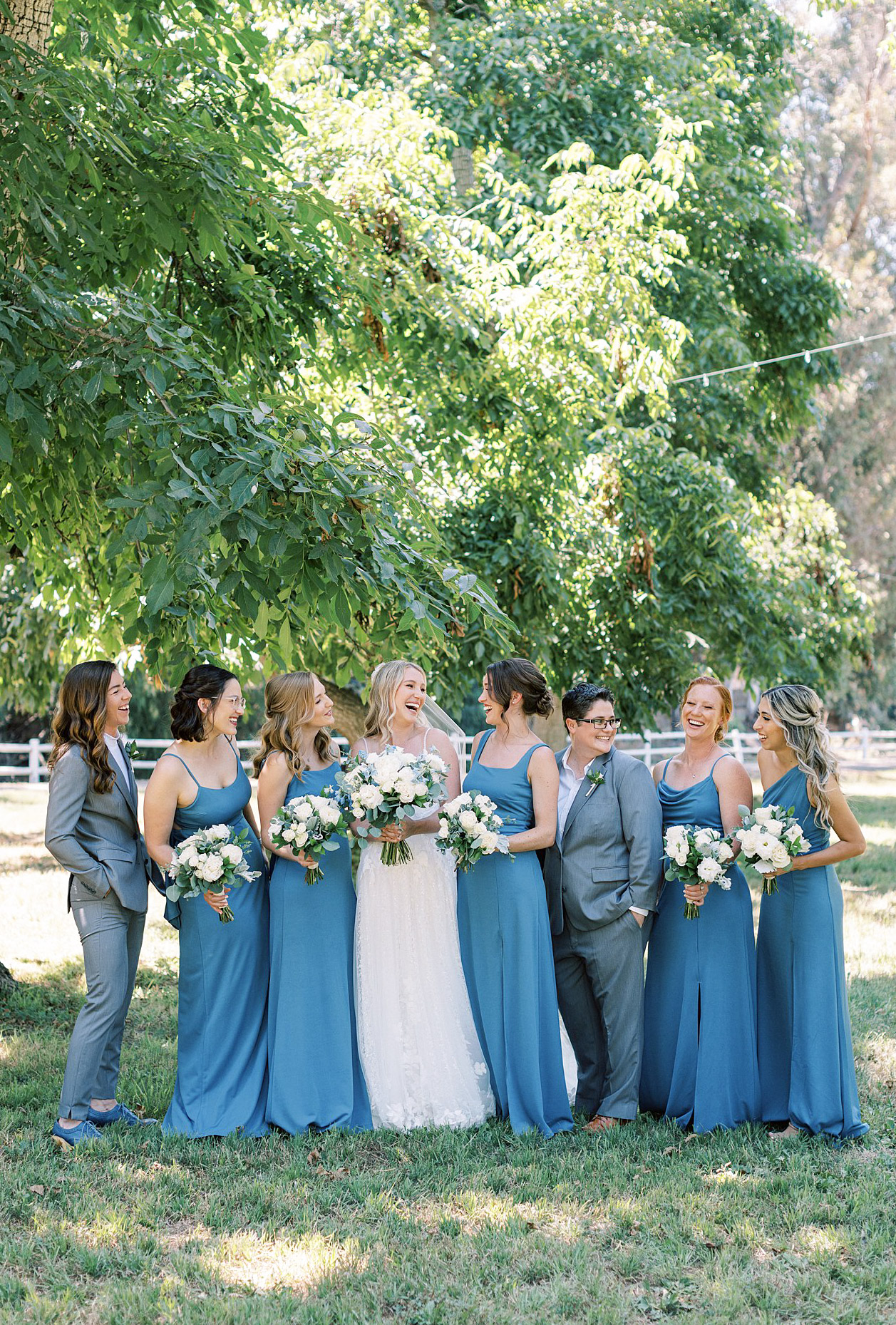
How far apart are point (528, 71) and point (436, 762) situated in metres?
10.9

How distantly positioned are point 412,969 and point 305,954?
0.55 m

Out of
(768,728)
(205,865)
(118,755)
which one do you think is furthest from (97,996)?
(768,728)

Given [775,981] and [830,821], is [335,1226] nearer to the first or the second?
[775,981]

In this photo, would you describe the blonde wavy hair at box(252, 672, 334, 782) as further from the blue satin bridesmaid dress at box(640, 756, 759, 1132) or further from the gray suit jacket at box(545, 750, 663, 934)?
the blue satin bridesmaid dress at box(640, 756, 759, 1132)

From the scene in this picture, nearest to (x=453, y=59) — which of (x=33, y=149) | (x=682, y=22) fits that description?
(x=682, y=22)

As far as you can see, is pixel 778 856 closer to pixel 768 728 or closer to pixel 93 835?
pixel 768 728

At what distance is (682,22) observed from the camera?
16688mm

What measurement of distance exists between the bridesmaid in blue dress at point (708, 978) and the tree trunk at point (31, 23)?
Answer: 17.1 feet

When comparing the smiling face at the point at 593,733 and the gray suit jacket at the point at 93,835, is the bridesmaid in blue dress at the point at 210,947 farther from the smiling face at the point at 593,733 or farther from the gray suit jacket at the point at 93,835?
the smiling face at the point at 593,733

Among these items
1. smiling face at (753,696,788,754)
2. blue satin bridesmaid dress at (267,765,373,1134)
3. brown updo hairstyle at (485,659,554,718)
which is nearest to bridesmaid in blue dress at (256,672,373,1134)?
blue satin bridesmaid dress at (267,765,373,1134)

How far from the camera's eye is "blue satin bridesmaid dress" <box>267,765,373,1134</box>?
19.5 ft

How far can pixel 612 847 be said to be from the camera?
6047 mm

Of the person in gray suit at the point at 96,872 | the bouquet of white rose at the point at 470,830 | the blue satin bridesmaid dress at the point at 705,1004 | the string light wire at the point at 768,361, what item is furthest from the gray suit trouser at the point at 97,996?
the string light wire at the point at 768,361

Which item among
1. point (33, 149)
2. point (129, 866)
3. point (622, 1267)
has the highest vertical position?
point (33, 149)
